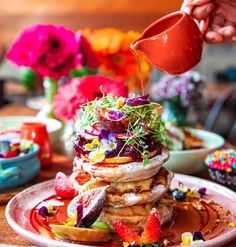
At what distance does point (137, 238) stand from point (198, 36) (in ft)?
2.02

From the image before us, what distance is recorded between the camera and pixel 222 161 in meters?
1.50

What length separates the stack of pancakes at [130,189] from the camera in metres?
1.15

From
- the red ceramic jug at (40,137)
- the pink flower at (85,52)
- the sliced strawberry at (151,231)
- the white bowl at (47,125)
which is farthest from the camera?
the pink flower at (85,52)

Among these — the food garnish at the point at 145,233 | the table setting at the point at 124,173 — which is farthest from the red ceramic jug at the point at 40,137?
the food garnish at the point at 145,233

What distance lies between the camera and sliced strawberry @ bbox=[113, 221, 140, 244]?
3.49 feet

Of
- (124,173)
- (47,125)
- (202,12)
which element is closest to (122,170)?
(124,173)

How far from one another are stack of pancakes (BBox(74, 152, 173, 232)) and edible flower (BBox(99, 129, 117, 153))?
0.12 ft

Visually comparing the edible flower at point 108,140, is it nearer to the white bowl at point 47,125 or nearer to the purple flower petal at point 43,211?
the purple flower petal at point 43,211

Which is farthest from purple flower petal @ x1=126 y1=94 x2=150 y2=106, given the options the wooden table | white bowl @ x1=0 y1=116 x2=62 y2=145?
white bowl @ x1=0 y1=116 x2=62 y2=145

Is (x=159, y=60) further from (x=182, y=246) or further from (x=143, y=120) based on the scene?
(x=182, y=246)

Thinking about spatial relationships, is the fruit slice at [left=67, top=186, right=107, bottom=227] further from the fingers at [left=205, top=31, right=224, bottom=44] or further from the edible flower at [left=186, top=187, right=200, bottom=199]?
the fingers at [left=205, top=31, right=224, bottom=44]

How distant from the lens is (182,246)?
1.04 metres

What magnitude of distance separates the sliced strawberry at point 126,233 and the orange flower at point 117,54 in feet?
4.52

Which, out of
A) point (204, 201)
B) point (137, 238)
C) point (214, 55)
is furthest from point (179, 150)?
point (214, 55)
